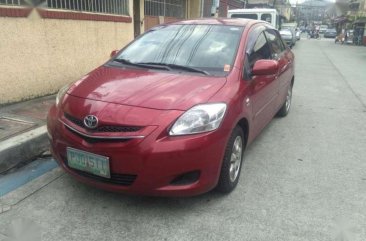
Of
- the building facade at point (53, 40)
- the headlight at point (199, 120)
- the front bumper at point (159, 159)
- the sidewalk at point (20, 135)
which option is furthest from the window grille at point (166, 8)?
the front bumper at point (159, 159)

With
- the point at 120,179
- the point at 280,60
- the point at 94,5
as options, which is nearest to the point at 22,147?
the point at 120,179

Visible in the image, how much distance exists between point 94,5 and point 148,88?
5079mm

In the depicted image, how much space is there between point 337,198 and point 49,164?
116 inches

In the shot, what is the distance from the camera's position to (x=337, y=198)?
359 cm

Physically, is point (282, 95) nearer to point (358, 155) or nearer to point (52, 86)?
point (358, 155)

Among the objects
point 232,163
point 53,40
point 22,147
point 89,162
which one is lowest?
point 22,147

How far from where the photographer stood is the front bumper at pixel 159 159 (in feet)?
9.52

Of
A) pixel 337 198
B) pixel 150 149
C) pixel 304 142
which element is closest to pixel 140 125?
pixel 150 149

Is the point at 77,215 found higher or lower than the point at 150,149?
lower

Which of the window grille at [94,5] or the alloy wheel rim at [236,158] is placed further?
the window grille at [94,5]

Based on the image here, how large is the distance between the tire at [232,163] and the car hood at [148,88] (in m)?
Answer: 0.46

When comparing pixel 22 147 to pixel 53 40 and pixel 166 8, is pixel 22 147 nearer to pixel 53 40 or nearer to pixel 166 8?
pixel 53 40

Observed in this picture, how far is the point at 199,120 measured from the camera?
10.0 feet

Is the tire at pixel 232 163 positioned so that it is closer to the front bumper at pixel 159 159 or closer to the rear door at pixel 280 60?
the front bumper at pixel 159 159
